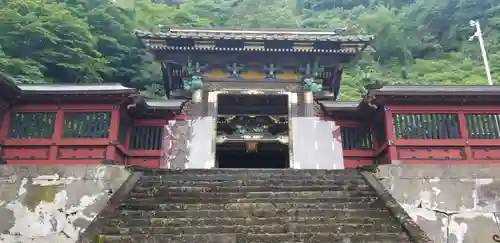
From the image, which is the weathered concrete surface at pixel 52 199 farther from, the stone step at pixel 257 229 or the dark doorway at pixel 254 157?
the dark doorway at pixel 254 157

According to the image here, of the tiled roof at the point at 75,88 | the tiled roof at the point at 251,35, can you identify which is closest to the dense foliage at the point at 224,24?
the tiled roof at the point at 251,35

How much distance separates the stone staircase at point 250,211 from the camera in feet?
24.3

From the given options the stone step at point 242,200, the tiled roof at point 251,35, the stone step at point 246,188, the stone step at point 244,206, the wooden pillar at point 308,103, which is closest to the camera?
the stone step at point 244,206

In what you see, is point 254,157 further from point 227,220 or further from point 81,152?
point 227,220

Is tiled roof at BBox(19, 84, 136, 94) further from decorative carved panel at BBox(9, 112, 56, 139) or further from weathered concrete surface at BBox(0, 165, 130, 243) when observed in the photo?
weathered concrete surface at BBox(0, 165, 130, 243)

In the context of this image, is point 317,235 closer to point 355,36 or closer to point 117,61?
point 355,36

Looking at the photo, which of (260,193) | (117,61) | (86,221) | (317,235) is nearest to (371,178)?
(260,193)

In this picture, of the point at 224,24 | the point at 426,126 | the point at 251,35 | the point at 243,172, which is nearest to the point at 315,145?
the point at 426,126

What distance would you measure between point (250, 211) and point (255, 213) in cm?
11

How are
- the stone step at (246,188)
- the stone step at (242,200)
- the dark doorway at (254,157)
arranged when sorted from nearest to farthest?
the stone step at (242,200)
the stone step at (246,188)
the dark doorway at (254,157)

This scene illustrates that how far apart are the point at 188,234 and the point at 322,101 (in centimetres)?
802

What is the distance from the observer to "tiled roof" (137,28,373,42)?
46.2 ft

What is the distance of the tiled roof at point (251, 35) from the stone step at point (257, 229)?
7662 mm

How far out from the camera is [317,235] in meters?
7.41
